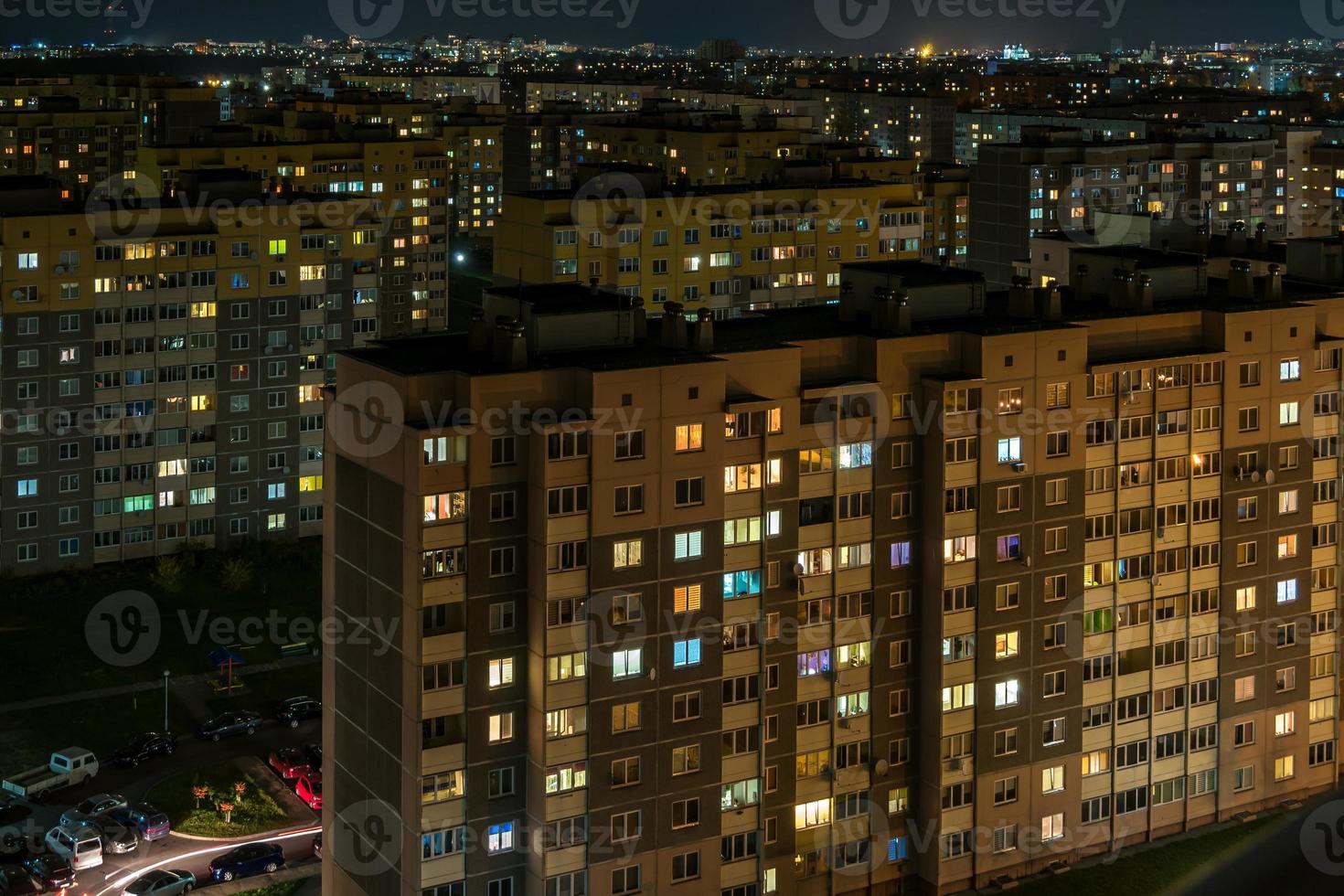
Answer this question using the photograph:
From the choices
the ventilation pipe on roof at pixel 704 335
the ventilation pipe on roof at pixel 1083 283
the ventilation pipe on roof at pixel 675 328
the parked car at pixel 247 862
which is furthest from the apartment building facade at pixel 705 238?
the parked car at pixel 247 862

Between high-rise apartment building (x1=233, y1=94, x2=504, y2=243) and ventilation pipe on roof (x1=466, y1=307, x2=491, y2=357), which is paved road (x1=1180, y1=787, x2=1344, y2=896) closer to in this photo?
ventilation pipe on roof (x1=466, y1=307, x2=491, y2=357)

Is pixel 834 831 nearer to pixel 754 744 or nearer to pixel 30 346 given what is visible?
pixel 754 744

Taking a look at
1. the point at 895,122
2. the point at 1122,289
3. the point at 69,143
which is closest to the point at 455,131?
the point at 69,143

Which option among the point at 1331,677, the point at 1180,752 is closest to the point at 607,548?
the point at 1180,752

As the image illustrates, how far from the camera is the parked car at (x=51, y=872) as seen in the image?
3841 centimetres

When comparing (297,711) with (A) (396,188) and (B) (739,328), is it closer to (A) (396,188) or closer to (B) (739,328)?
(B) (739,328)

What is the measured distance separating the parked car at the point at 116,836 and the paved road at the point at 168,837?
0.19 metres

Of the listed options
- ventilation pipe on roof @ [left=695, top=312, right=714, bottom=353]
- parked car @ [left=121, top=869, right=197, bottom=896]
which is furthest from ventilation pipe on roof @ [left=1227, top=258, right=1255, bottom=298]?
parked car @ [left=121, top=869, right=197, bottom=896]

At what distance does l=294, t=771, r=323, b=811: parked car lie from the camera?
4266 centimetres

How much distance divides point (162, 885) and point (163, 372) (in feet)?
82.3

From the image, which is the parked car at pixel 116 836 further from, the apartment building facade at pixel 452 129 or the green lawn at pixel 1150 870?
the apartment building facade at pixel 452 129

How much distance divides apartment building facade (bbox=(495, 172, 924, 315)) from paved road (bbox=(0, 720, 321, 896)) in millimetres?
20321

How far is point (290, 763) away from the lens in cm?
4431

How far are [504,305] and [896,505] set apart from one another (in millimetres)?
8420
